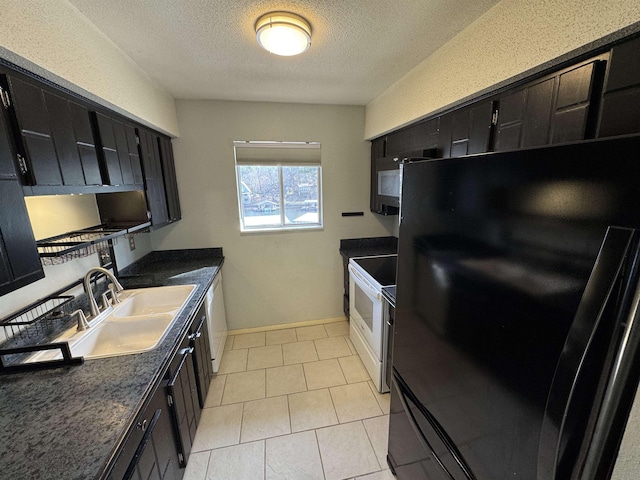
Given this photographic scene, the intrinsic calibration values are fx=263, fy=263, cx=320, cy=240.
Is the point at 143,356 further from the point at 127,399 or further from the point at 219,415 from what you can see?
the point at 219,415

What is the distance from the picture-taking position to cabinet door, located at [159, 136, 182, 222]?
92.1 inches

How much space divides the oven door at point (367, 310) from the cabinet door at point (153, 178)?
174cm

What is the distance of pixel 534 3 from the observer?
101cm

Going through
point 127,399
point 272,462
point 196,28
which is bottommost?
point 272,462

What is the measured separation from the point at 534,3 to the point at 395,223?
2195mm

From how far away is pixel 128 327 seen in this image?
5.18 feet

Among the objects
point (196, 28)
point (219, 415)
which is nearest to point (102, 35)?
point (196, 28)

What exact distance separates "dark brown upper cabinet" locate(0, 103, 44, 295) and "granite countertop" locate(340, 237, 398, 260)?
2343 millimetres

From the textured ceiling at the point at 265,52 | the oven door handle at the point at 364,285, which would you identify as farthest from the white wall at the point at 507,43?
the oven door handle at the point at 364,285

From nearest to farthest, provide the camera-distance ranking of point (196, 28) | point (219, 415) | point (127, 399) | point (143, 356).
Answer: point (127, 399) < point (143, 356) < point (196, 28) < point (219, 415)

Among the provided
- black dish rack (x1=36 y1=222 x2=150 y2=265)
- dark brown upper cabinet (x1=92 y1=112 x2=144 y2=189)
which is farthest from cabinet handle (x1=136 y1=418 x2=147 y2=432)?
dark brown upper cabinet (x1=92 y1=112 x2=144 y2=189)

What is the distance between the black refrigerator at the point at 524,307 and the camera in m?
0.45

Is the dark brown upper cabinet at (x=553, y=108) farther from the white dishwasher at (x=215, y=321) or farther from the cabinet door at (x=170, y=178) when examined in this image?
the cabinet door at (x=170, y=178)

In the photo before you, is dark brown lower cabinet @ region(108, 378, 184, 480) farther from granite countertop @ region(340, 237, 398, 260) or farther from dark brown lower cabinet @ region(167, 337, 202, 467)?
granite countertop @ region(340, 237, 398, 260)
